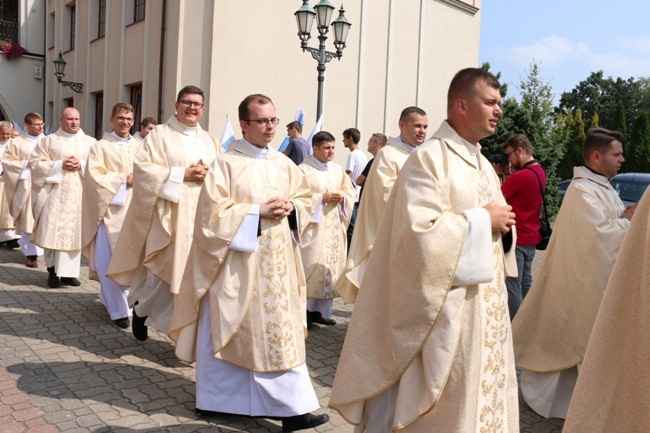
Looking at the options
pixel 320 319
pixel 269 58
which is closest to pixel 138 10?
pixel 269 58

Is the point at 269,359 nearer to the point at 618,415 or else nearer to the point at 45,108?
the point at 618,415

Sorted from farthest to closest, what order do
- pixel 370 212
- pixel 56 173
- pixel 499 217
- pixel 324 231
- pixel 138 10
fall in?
pixel 138 10
pixel 56 173
pixel 324 231
pixel 370 212
pixel 499 217

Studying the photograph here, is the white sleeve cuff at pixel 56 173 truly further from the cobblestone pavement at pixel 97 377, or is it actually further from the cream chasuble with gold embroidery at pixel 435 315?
the cream chasuble with gold embroidery at pixel 435 315

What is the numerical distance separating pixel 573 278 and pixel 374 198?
2.11 meters

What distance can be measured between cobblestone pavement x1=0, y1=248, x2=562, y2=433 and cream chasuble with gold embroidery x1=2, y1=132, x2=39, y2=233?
291cm

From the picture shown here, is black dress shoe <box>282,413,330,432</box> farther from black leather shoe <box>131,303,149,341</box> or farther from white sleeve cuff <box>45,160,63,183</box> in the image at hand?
white sleeve cuff <box>45,160,63,183</box>

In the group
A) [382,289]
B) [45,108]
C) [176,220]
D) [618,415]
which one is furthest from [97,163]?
[45,108]

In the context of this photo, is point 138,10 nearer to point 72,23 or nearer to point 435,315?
point 72,23

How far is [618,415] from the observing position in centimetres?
163

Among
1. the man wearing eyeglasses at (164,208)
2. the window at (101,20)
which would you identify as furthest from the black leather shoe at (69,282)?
the window at (101,20)

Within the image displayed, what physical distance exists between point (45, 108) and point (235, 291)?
72.9 feet

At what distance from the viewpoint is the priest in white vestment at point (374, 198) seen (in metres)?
6.08

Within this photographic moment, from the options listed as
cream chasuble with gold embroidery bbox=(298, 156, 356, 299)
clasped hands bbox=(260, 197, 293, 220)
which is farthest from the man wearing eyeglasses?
clasped hands bbox=(260, 197, 293, 220)

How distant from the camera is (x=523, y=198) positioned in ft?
19.7
